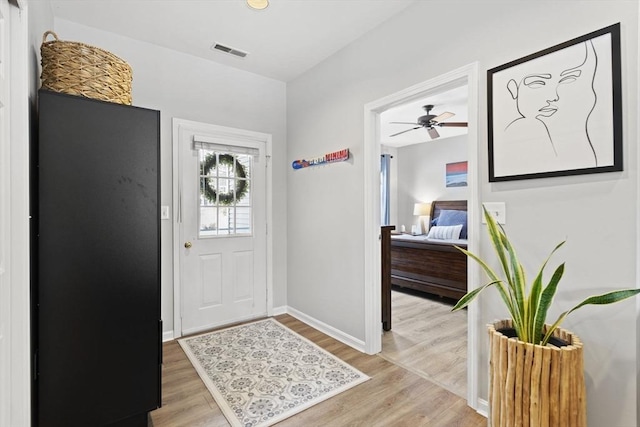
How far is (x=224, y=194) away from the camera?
3.25 metres

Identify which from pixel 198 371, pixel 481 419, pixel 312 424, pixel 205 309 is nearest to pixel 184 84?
pixel 205 309

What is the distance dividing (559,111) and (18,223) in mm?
2480

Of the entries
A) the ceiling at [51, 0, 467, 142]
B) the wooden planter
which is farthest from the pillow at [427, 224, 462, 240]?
the wooden planter

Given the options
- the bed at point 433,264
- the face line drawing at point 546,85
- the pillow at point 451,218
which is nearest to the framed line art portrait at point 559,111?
the face line drawing at point 546,85

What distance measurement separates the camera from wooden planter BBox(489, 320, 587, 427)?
123 centimetres

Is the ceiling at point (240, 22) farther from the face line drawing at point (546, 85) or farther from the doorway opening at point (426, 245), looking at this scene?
the face line drawing at point (546, 85)

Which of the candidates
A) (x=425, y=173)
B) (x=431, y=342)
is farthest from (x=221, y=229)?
(x=425, y=173)

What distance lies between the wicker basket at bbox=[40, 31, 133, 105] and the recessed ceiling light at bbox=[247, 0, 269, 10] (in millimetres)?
1089

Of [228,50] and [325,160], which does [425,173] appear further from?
[228,50]

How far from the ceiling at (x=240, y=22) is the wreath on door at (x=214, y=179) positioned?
99 centimetres

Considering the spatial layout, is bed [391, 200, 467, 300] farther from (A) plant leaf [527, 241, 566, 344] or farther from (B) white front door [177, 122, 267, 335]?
(A) plant leaf [527, 241, 566, 344]

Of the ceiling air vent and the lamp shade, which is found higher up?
the ceiling air vent

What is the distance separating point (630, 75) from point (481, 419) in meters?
1.86

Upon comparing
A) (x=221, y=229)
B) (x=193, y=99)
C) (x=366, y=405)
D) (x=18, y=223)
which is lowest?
(x=366, y=405)
